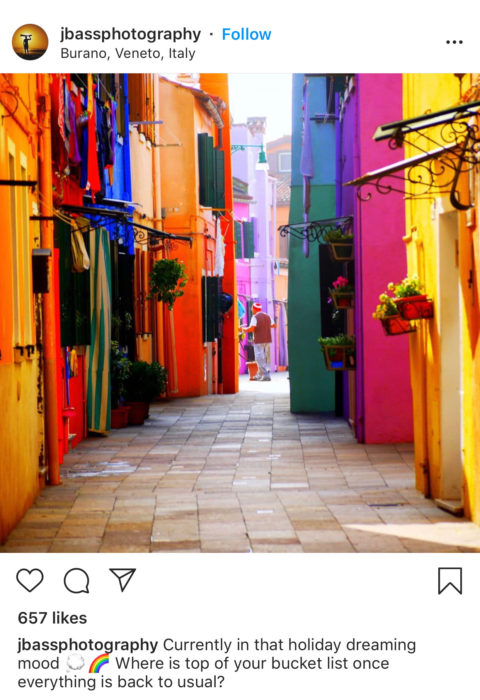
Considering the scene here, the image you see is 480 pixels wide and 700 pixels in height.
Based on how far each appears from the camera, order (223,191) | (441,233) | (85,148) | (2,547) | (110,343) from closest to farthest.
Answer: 1. (2,547)
2. (441,233)
3. (85,148)
4. (110,343)
5. (223,191)

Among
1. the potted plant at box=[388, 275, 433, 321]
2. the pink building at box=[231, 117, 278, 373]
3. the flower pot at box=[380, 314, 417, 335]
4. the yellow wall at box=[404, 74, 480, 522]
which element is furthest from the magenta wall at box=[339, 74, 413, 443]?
the pink building at box=[231, 117, 278, 373]

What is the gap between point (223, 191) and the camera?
24.1 m

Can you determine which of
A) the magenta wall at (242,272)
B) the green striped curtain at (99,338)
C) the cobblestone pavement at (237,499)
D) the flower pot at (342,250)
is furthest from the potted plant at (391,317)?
the magenta wall at (242,272)

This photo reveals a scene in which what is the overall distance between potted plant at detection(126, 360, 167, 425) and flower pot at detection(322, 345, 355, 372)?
2.78 m

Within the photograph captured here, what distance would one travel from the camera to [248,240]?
1407 inches

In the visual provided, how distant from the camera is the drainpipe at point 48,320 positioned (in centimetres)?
929
